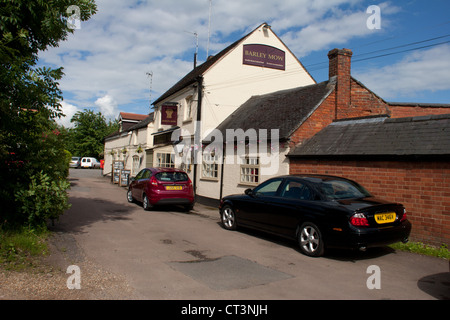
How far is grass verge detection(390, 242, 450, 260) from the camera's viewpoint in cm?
679

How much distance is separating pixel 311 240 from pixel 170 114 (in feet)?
47.3

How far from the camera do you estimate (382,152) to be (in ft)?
27.6

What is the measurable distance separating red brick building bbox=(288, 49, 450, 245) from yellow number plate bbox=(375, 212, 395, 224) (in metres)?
1.73

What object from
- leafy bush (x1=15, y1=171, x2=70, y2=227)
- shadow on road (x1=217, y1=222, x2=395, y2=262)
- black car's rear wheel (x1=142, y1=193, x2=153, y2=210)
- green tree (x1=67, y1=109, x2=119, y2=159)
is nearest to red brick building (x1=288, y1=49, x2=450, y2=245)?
shadow on road (x1=217, y1=222, x2=395, y2=262)

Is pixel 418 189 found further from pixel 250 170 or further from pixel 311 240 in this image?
pixel 250 170

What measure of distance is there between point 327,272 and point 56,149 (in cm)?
598

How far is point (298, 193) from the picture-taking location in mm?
7262

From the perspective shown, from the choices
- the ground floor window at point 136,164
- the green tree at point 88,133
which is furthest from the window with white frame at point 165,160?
the green tree at point 88,133

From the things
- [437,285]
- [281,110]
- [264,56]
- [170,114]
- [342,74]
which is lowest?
[437,285]

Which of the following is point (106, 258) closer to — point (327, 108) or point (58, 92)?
point (58, 92)

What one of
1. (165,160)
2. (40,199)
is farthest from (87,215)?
(165,160)

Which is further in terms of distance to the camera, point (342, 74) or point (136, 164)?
point (136, 164)

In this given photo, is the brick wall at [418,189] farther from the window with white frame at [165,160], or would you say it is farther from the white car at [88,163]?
the white car at [88,163]
